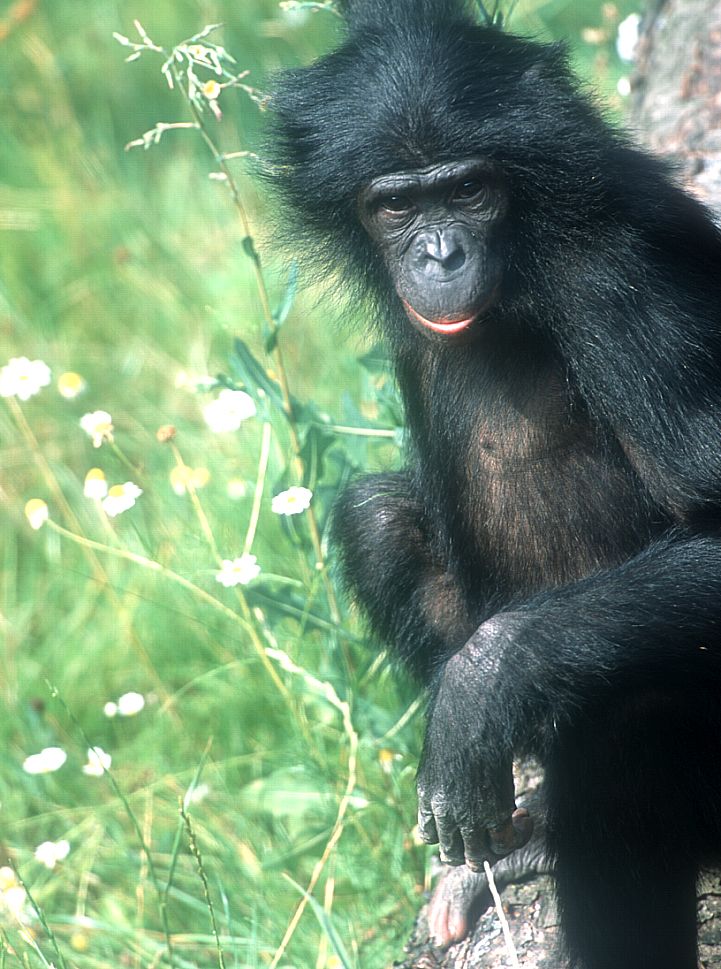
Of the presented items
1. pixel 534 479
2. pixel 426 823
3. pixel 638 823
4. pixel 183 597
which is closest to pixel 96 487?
pixel 183 597

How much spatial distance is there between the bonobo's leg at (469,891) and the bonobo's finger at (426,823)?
1.07ft

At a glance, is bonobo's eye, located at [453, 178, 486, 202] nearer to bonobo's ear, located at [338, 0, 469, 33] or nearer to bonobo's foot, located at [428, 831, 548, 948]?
bonobo's ear, located at [338, 0, 469, 33]

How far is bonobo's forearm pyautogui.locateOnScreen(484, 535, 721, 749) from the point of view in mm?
3354

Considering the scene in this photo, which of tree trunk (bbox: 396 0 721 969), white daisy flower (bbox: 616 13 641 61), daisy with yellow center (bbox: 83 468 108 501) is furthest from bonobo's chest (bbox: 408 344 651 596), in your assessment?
white daisy flower (bbox: 616 13 641 61)

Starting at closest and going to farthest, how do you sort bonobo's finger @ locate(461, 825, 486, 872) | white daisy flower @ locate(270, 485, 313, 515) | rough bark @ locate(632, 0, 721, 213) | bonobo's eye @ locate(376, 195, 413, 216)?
bonobo's finger @ locate(461, 825, 486, 872) < bonobo's eye @ locate(376, 195, 413, 216) < white daisy flower @ locate(270, 485, 313, 515) < rough bark @ locate(632, 0, 721, 213)

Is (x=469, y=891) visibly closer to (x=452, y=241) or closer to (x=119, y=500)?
(x=119, y=500)

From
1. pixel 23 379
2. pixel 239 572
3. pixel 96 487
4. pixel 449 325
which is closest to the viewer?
pixel 449 325

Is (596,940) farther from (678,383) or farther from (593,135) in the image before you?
(593,135)

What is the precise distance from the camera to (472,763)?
340 cm

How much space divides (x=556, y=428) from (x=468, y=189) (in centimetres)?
76

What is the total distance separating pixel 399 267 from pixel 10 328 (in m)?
4.99

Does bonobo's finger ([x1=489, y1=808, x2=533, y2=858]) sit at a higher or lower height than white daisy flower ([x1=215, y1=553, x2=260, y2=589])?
lower

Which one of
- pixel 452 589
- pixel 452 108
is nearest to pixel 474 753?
pixel 452 589

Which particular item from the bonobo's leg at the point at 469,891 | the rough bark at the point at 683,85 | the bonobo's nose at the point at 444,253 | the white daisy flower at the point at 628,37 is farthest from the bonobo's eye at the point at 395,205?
the white daisy flower at the point at 628,37
